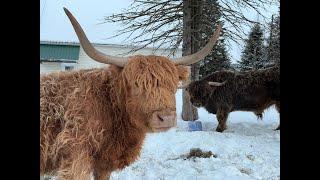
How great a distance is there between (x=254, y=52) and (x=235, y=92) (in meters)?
2.57

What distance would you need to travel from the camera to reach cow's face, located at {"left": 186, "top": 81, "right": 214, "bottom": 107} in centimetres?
856

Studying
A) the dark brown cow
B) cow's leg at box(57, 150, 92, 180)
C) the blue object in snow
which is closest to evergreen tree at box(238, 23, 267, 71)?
the blue object in snow

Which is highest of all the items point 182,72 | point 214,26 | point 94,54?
point 214,26

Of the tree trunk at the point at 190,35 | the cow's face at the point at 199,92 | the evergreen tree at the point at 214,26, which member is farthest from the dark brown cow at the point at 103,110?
the cow's face at the point at 199,92

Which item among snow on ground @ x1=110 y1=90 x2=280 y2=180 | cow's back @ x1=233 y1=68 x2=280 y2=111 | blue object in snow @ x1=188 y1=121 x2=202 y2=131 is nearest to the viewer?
snow on ground @ x1=110 y1=90 x2=280 y2=180

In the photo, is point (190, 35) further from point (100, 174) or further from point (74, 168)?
point (74, 168)

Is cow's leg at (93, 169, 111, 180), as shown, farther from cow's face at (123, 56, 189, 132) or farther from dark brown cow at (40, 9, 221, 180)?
cow's face at (123, 56, 189, 132)

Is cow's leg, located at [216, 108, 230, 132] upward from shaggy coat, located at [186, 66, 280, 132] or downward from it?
downward

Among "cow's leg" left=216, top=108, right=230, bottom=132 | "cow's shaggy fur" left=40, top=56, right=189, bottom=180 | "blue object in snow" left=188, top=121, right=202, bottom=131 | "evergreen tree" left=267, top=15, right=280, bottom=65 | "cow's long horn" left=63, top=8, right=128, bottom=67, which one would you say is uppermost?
"evergreen tree" left=267, top=15, right=280, bottom=65

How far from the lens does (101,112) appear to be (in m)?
2.53

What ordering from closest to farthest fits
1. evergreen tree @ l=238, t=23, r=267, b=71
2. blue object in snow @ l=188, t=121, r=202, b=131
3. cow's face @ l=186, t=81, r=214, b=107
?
blue object in snow @ l=188, t=121, r=202, b=131
cow's face @ l=186, t=81, r=214, b=107
evergreen tree @ l=238, t=23, r=267, b=71

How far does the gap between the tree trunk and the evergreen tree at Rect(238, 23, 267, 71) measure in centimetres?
159

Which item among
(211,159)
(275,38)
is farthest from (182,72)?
(275,38)
